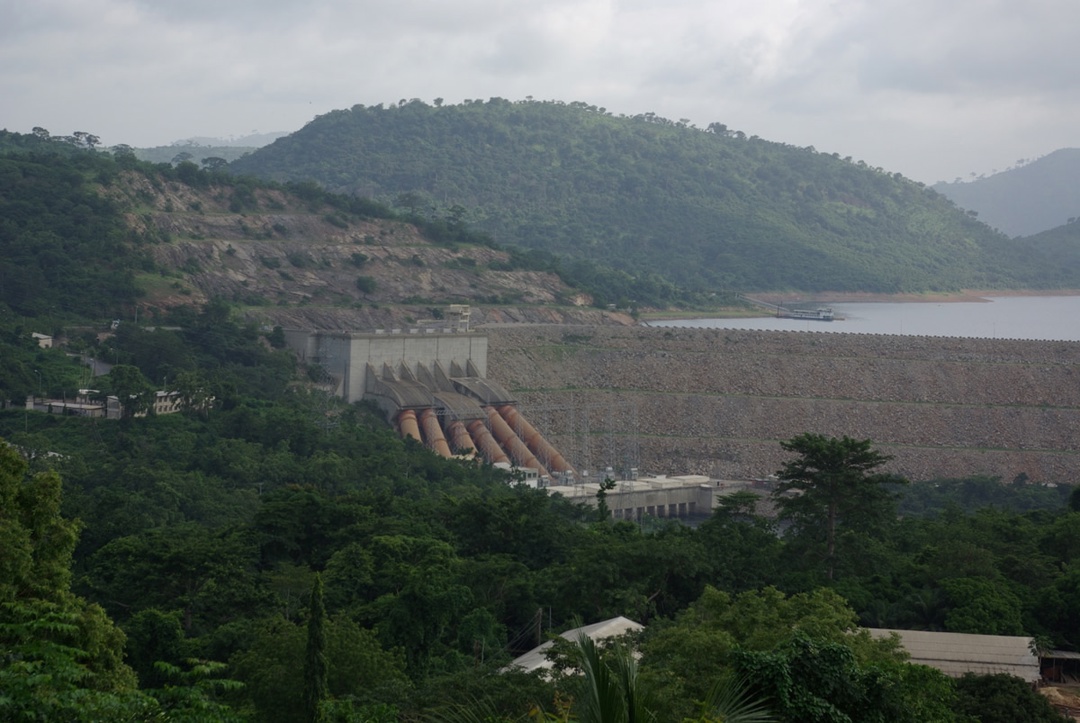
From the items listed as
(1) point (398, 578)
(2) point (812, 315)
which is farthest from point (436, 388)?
(2) point (812, 315)

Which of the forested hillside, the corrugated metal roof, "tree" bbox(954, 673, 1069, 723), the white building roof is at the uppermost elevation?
the forested hillside

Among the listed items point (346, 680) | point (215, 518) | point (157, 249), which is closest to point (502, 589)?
point (346, 680)

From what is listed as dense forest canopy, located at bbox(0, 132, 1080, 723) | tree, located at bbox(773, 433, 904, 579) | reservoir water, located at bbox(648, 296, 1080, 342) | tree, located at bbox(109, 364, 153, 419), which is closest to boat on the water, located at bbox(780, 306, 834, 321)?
reservoir water, located at bbox(648, 296, 1080, 342)

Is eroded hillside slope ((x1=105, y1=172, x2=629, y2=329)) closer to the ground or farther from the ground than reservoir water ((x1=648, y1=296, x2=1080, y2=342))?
farther from the ground

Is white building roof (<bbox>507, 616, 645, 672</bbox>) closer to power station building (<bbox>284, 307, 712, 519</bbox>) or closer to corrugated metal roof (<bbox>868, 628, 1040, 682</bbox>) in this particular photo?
corrugated metal roof (<bbox>868, 628, 1040, 682</bbox>)

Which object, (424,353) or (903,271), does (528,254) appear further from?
(903,271)

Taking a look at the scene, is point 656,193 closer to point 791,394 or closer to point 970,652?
point 791,394
